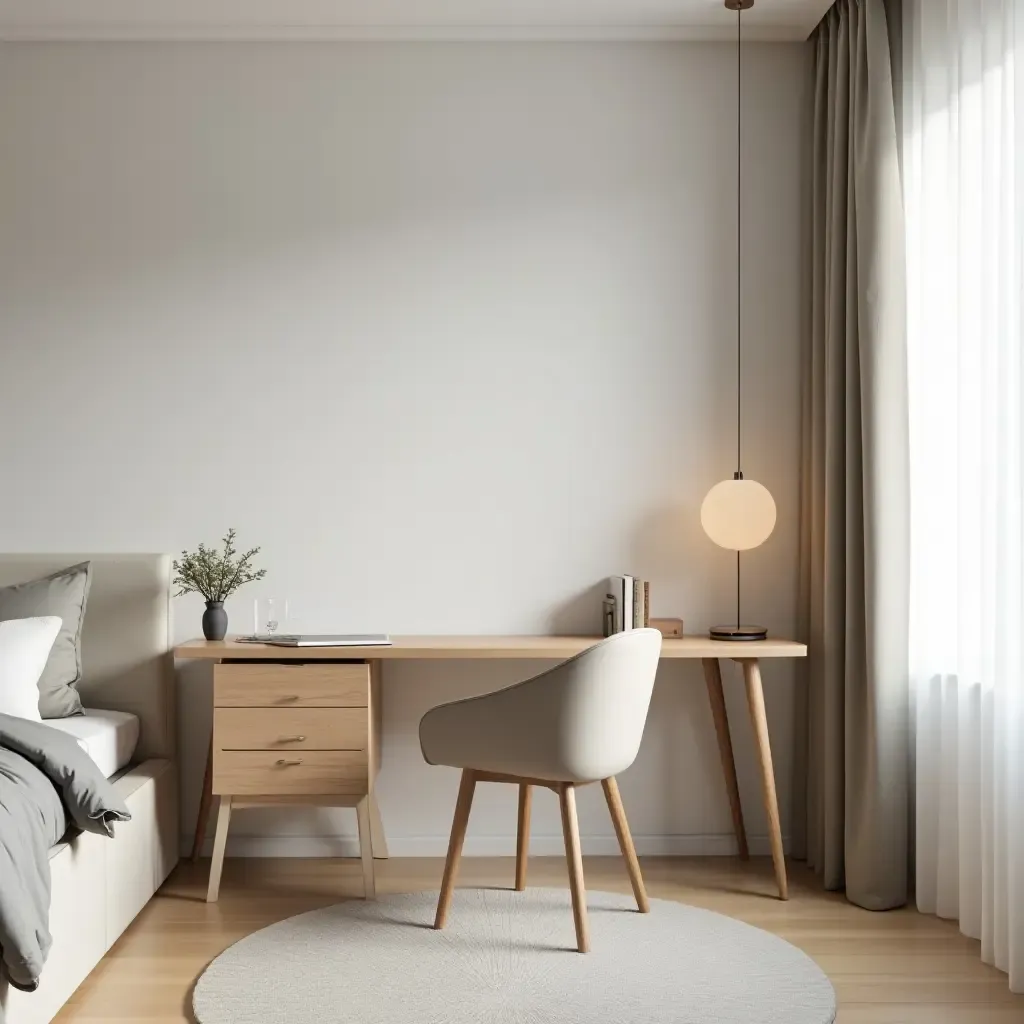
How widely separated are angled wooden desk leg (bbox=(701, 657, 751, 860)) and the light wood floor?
96 mm

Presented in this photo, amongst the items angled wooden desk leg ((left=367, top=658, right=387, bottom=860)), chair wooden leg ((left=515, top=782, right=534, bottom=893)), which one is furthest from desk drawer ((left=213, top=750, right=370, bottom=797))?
chair wooden leg ((left=515, top=782, right=534, bottom=893))

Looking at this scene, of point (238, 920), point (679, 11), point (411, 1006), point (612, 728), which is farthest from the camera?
point (679, 11)

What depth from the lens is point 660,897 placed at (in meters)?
3.26

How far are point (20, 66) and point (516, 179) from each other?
1.61m

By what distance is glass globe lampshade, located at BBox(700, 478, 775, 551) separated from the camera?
3527mm

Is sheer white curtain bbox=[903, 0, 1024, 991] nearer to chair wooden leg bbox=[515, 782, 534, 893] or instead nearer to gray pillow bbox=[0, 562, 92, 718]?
chair wooden leg bbox=[515, 782, 534, 893]

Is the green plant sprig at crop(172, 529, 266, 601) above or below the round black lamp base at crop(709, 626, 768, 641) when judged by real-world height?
above

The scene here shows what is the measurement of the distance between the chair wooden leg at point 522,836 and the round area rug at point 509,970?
4.1 inches

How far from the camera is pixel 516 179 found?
376 centimetres

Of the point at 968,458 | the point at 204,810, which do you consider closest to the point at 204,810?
the point at 204,810

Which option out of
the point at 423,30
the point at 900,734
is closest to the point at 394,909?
the point at 900,734

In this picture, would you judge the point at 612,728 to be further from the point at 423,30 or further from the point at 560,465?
the point at 423,30

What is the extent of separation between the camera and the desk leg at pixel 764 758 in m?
3.29

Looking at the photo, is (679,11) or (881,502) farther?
(679,11)
